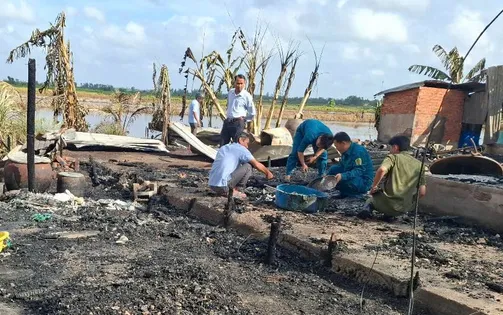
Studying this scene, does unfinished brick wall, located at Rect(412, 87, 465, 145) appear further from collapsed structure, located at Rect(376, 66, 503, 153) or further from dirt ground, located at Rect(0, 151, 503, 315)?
dirt ground, located at Rect(0, 151, 503, 315)

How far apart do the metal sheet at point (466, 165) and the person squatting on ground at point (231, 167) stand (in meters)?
3.93

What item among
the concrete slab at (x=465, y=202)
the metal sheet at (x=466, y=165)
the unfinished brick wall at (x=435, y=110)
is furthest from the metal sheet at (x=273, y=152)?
the unfinished brick wall at (x=435, y=110)

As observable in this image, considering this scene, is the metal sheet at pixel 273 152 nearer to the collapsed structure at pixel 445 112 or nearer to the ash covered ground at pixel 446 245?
the ash covered ground at pixel 446 245

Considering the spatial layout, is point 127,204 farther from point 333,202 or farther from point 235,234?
point 333,202

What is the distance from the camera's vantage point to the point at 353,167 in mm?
8102

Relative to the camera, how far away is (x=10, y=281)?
4.70 m

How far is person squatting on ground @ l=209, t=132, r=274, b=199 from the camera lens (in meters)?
7.81

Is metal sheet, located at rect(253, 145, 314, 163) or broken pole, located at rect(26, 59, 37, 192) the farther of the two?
metal sheet, located at rect(253, 145, 314, 163)

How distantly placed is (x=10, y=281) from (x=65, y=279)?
46 centimetres

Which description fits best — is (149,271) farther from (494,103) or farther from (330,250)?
(494,103)

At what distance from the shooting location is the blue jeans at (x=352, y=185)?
26.9ft

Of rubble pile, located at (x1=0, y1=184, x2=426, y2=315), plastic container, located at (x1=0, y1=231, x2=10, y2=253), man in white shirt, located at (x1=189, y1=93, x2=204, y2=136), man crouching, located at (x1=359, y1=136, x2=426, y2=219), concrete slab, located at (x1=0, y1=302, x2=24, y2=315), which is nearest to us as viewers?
concrete slab, located at (x1=0, y1=302, x2=24, y2=315)

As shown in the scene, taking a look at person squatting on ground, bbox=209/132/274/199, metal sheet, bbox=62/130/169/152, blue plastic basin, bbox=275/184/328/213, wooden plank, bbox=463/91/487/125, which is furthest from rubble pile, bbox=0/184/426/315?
wooden plank, bbox=463/91/487/125

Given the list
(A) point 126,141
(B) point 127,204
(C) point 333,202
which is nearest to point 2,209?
(B) point 127,204
